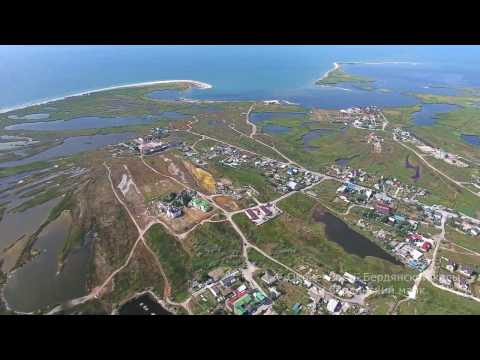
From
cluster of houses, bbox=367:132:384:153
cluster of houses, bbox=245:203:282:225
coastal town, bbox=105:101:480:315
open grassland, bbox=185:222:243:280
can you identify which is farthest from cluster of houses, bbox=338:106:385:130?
open grassland, bbox=185:222:243:280

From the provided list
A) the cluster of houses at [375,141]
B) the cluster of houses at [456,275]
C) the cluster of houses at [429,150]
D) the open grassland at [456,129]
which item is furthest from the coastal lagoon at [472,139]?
the cluster of houses at [456,275]

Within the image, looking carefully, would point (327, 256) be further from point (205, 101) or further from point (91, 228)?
point (205, 101)

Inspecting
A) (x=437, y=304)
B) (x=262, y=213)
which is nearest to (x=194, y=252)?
(x=262, y=213)

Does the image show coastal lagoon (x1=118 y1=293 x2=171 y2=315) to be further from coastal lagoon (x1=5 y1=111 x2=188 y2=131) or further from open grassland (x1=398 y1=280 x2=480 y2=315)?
coastal lagoon (x1=5 y1=111 x2=188 y2=131)

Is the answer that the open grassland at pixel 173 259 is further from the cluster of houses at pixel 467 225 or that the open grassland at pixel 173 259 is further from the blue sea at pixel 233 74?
the blue sea at pixel 233 74

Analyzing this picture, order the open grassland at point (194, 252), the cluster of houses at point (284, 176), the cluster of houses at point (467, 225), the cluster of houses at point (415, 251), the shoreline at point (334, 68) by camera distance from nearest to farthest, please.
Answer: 1. the open grassland at point (194, 252)
2. the cluster of houses at point (415, 251)
3. the cluster of houses at point (467, 225)
4. the cluster of houses at point (284, 176)
5. the shoreline at point (334, 68)
